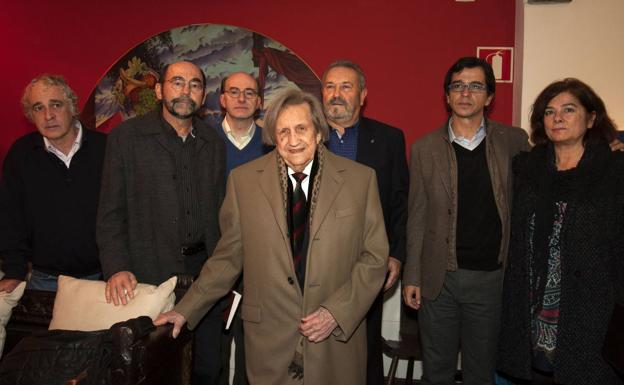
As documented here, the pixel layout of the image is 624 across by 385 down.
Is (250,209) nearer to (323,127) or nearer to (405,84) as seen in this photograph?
(323,127)

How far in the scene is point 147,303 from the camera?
7.26 feet

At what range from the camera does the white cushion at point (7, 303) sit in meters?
2.44

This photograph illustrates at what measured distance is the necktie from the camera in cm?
199

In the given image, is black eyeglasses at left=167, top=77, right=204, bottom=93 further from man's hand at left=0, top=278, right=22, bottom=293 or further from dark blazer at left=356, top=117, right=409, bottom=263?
man's hand at left=0, top=278, right=22, bottom=293

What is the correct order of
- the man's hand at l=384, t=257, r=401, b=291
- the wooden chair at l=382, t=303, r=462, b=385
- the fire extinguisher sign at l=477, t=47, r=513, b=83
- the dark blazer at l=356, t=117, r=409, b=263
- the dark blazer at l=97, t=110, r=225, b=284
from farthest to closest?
the fire extinguisher sign at l=477, t=47, r=513, b=83 → the wooden chair at l=382, t=303, r=462, b=385 → the dark blazer at l=356, t=117, r=409, b=263 → the man's hand at l=384, t=257, r=401, b=291 → the dark blazer at l=97, t=110, r=225, b=284

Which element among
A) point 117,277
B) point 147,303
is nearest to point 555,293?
point 147,303

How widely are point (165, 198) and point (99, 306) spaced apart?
1.94 feet

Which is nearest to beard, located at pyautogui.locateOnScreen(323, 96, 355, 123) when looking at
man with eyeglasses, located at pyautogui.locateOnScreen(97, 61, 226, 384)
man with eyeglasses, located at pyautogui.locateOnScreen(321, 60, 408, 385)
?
man with eyeglasses, located at pyautogui.locateOnScreen(321, 60, 408, 385)

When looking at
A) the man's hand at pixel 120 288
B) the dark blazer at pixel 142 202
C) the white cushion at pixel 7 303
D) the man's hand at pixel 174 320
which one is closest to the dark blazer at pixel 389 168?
the dark blazer at pixel 142 202

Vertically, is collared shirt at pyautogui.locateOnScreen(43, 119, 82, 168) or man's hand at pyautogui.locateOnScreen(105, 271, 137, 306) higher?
collared shirt at pyautogui.locateOnScreen(43, 119, 82, 168)

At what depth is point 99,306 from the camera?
7.39 feet

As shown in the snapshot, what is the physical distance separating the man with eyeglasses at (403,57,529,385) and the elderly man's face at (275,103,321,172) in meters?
0.87

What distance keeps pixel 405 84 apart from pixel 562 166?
6.60 ft

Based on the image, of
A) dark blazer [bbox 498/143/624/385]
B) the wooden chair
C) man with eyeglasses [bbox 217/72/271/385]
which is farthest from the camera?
the wooden chair
